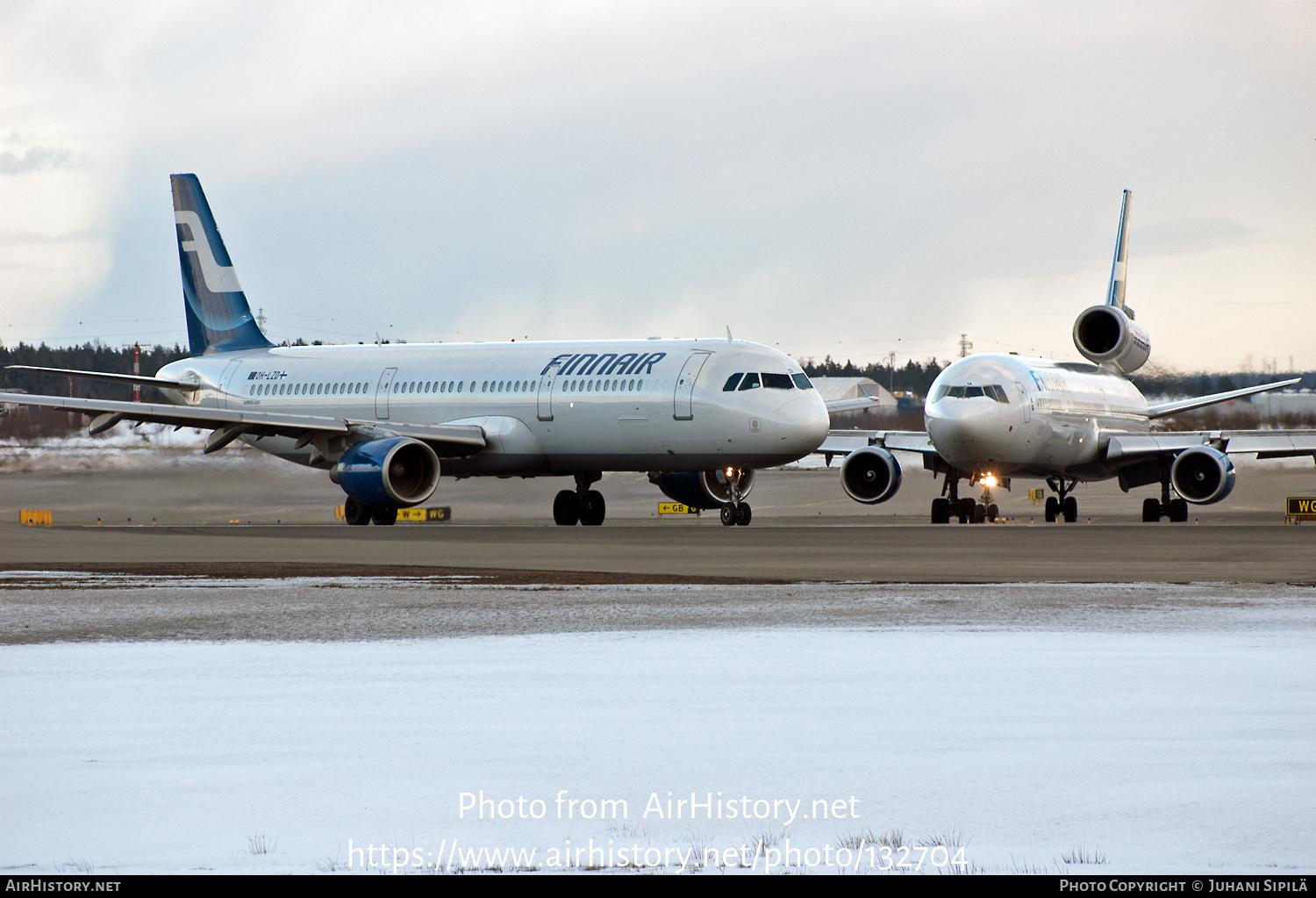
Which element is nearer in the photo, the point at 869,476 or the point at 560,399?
the point at 560,399

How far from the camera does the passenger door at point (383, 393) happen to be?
35.5 metres

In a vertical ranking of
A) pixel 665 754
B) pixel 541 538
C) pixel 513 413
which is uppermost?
pixel 513 413

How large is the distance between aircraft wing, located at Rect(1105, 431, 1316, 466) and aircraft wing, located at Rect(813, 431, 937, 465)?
4401 mm

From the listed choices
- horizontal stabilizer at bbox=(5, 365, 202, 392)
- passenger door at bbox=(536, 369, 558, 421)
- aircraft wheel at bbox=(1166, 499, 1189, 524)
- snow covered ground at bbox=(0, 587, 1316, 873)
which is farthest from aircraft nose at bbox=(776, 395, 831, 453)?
snow covered ground at bbox=(0, 587, 1316, 873)

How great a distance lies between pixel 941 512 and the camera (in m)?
34.7

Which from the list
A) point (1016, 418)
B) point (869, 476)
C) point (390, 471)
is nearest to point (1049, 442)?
point (1016, 418)

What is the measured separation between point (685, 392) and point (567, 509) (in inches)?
204

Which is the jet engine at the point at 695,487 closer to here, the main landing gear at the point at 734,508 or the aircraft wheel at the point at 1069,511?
the main landing gear at the point at 734,508

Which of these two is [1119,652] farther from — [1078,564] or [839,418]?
[839,418]

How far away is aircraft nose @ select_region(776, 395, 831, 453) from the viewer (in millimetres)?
30203

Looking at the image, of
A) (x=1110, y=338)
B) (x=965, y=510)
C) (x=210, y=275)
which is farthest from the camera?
(x=1110, y=338)

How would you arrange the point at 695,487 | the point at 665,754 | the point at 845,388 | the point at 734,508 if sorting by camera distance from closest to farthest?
the point at 665,754 → the point at 734,508 → the point at 695,487 → the point at 845,388

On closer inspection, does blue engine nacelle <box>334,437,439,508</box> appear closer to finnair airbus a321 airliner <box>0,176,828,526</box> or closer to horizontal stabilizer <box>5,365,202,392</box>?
finnair airbus a321 airliner <box>0,176,828,526</box>

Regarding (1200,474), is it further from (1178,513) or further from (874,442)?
(874,442)
